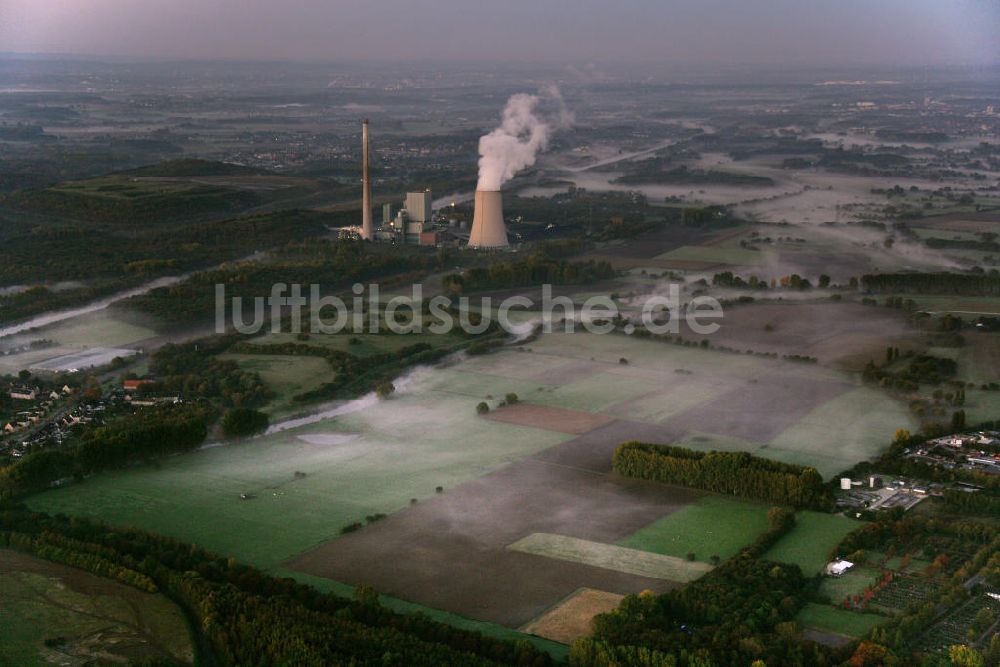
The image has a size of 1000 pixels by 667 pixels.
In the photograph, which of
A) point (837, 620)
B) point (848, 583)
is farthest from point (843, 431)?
point (837, 620)

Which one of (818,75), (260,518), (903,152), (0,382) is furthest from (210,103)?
(260,518)

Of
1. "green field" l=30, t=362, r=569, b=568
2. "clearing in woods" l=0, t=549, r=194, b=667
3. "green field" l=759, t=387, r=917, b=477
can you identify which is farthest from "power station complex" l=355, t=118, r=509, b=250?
"clearing in woods" l=0, t=549, r=194, b=667

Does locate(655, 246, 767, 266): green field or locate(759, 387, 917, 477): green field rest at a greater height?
locate(655, 246, 767, 266): green field

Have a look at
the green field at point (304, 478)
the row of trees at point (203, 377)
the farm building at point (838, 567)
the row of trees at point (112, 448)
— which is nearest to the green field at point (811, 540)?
the farm building at point (838, 567)

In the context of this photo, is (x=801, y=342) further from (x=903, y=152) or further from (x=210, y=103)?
(x=210, y=103)

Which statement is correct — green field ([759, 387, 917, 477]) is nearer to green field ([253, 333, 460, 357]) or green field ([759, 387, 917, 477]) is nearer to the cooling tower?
green field ([253, 333, 460, 357])

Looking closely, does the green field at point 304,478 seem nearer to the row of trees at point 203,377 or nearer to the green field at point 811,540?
the row of trees at point 203,377
